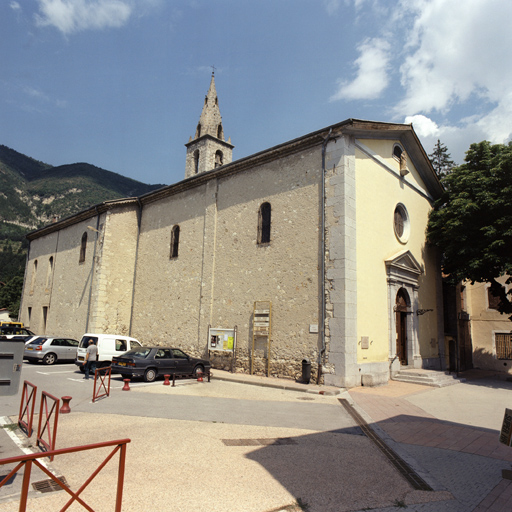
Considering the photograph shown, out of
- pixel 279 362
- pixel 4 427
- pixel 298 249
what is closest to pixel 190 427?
pixel 4 427

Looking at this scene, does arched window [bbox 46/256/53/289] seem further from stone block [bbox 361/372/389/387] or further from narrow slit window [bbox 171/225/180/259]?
stone block [bbox 361/372/389/387]

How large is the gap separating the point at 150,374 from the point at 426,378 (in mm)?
9818

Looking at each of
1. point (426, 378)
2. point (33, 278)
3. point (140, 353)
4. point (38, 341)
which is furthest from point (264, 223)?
point (33, 278)

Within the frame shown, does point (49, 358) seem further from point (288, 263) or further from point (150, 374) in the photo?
point (288, 263)

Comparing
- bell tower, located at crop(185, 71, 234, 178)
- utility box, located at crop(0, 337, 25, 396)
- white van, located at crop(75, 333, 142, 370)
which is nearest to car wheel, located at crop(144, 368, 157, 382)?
white van, located at crop(75, 333, 142, 370)

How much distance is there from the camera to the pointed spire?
3575cm

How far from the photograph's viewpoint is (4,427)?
7039 millimetres

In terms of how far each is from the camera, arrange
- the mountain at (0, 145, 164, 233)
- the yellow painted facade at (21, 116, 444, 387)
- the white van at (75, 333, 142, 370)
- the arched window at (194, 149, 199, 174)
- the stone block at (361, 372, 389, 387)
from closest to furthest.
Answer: the stone block at (361, 372, 389, 387) < the yellow painted facade at (21, 116, 444, 387) < the white van at (75, 333, 142, 370) < the arched window at (194, 149, 199, 174) < the mountain at (0, 145, 164, 233)

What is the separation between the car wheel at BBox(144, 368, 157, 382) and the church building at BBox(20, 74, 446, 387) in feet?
11.8

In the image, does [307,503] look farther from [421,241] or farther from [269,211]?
[421,241]

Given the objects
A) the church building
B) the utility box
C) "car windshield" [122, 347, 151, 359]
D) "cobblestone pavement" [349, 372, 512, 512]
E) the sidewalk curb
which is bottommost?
"cobblestone pavement" [349, 372, 512, 512]

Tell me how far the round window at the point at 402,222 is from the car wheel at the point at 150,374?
38.6 ft

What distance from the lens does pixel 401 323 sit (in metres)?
17.1

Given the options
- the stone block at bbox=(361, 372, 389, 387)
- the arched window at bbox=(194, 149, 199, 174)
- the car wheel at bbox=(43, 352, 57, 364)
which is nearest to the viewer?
the stone block at bbox=(361, 372, 389, 387)
